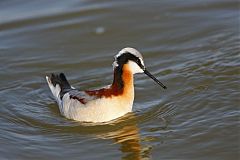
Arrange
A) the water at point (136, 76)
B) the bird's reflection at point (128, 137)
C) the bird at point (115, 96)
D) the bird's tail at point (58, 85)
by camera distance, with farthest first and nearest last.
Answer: the bird's tail at point (58, 85) < the bird at point (115, 96) < the water at point (136, 76) < the bird's reflection at point (128, 137)

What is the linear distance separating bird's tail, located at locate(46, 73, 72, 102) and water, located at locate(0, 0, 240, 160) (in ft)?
0.91

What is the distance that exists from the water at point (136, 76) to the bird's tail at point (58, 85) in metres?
0.28

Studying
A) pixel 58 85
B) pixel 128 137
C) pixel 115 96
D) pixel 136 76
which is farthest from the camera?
pixel 136 76

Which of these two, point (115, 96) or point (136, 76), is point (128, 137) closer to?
point (115, 96)

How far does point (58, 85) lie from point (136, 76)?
1.69 meters

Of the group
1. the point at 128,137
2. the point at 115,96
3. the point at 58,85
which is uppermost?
the point at 58,85

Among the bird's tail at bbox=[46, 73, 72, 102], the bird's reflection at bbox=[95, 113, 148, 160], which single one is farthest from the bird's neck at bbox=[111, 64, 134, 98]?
the bird's tail at bbox=[46, 73, 72, 102]

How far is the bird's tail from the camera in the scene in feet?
36.0

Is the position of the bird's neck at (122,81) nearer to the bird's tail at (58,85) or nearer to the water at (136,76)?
the water at (136,76)

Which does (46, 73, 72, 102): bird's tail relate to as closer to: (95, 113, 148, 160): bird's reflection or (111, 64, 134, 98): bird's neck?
(111, 64, 134, 98): bird's neck

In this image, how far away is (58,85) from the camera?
1117 centimetres

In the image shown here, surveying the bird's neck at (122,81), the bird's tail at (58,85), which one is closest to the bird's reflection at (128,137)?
the bird's neck at (122,81)

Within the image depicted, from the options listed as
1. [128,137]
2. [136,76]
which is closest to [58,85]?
[136,76]

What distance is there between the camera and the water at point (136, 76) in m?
9.38
